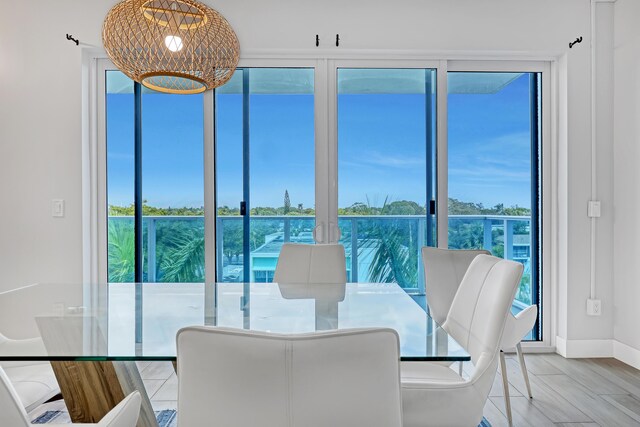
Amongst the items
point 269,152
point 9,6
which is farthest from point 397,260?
point 9,6

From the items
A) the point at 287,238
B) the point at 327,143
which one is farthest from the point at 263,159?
the point at 287,238

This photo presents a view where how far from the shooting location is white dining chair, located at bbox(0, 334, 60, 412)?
49.9 inches

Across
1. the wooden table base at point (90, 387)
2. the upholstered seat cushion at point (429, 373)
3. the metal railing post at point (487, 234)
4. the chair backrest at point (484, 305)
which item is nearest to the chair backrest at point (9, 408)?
the wooden table base at point (90, 387)

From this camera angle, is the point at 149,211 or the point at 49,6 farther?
the point at 149,211

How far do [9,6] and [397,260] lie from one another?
3.23m

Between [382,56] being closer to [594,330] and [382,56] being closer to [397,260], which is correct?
[397,260]

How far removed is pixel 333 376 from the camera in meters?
0.74

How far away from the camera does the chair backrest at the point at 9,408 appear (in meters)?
0.78

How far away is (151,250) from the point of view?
323 centimetres

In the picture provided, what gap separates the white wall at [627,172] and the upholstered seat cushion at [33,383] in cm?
333

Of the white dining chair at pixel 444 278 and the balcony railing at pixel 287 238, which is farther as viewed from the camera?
the balcony railing at pixel 287 238

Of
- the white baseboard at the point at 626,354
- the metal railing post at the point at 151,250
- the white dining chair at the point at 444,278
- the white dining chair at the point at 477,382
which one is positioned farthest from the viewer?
the metal railing post at the point at 151,250

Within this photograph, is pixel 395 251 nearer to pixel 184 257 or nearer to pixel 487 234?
pixel 487 234

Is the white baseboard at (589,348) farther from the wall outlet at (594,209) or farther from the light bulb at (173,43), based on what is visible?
the light bulb at (173,43)
